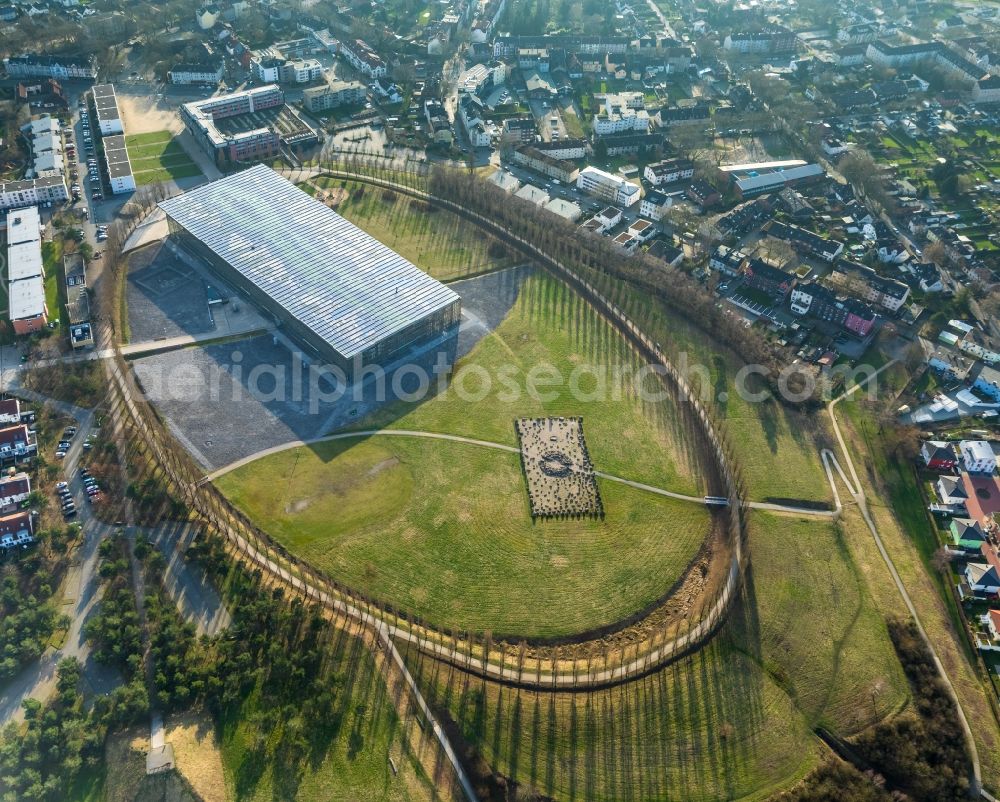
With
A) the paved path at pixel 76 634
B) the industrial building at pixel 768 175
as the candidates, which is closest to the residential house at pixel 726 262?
the industrial building at pixel 768 175

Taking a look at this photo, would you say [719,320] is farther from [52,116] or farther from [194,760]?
[52,116]

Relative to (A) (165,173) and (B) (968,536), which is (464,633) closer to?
(B) (968,536)

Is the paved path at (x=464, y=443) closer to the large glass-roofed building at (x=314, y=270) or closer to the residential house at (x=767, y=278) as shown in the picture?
the large glass-roofed building at (x=314, y=270)

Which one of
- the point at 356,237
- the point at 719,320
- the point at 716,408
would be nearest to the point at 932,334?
the point at 719,320

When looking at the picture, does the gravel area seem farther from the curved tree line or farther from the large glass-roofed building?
the large glass-roofed building

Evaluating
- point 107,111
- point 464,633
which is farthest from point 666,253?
point 107,111

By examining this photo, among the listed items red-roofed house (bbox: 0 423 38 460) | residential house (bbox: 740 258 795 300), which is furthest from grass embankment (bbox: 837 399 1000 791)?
red-roofed house (bbox: 0 423 38 460)
